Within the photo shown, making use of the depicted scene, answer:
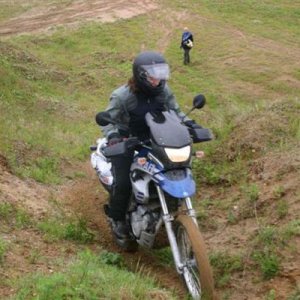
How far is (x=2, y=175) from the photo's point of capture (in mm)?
7328

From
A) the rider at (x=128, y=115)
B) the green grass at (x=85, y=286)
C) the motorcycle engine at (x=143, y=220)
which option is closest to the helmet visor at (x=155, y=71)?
the rider at (x=128, y=115)

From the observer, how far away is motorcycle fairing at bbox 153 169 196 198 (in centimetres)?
497

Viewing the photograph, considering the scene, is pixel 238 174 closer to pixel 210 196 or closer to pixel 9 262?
pixel 210 196

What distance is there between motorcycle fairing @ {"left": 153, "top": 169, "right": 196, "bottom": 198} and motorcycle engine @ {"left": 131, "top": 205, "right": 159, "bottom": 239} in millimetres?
500

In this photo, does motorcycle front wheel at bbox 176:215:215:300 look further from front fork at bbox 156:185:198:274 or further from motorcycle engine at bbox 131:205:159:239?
motorcycle engine at bbox 131:205:159:239

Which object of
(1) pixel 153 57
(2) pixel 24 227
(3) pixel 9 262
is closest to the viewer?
(3) pixel 9 262

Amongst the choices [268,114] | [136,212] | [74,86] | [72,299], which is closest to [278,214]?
[136,212]

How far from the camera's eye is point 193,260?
4.91 meters

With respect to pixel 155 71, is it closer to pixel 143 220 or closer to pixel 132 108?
pixel 132 108

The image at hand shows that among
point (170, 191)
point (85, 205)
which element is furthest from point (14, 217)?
point (170, 191)

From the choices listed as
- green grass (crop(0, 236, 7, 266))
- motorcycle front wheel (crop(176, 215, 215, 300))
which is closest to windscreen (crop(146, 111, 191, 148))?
motorcycle front wheel (crop(176, 215, 215, 300))

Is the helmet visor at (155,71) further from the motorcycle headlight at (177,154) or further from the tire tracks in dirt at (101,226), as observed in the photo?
the tire tracks in dirt at (101,226)

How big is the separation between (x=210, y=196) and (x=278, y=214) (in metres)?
1.66

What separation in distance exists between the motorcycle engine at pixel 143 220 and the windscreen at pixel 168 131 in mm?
773
